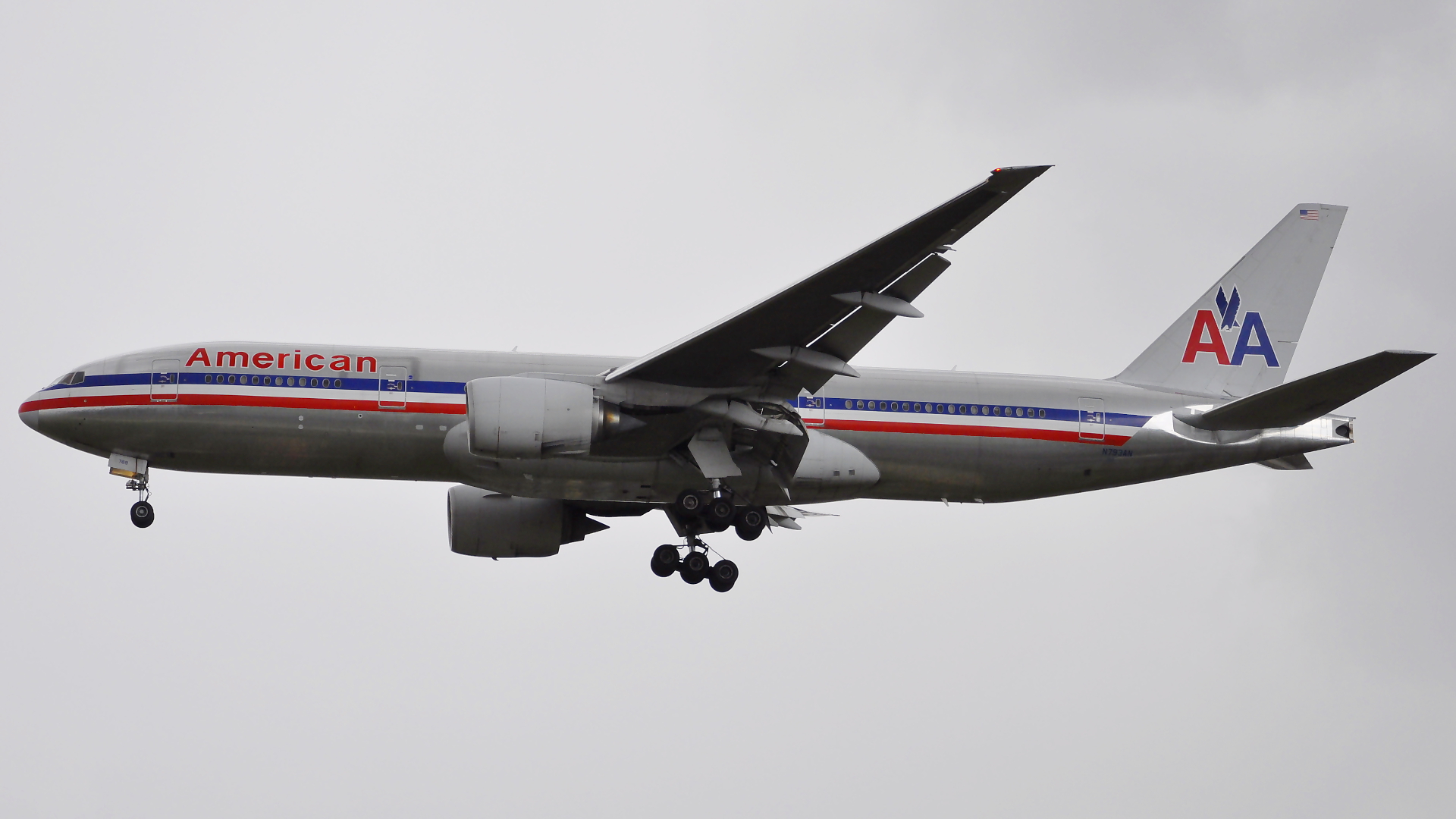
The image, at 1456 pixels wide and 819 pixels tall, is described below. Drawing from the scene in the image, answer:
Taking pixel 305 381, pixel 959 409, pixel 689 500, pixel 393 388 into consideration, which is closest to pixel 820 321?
pixel 689 500

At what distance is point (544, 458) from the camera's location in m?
24.0

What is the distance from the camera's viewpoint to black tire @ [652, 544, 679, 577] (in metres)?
27.5

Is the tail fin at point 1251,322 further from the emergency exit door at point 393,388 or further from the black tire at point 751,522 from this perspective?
the emergency exit door at point 393,388

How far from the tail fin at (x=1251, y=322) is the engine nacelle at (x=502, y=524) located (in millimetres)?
11843

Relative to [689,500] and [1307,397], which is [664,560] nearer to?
[689,500]

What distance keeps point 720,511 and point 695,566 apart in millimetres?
2287

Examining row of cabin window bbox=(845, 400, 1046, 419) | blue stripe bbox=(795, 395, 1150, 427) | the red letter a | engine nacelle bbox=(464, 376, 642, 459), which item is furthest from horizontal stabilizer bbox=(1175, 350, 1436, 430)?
engine nacelle bbox=(464, 376, 642, 459)

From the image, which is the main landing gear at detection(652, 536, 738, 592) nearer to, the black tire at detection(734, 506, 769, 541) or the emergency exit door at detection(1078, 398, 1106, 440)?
the black tire at detection(734, 506, 769, 541)

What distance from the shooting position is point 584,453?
24.2m

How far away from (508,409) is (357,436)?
138 inches

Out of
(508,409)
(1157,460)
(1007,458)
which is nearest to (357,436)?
(508,409)

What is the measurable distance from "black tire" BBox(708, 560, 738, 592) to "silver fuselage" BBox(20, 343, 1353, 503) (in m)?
1.86

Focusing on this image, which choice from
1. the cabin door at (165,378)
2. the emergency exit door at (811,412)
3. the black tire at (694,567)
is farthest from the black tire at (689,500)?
the cabin door at (165,378)

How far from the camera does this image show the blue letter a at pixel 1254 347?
99.8 feet
